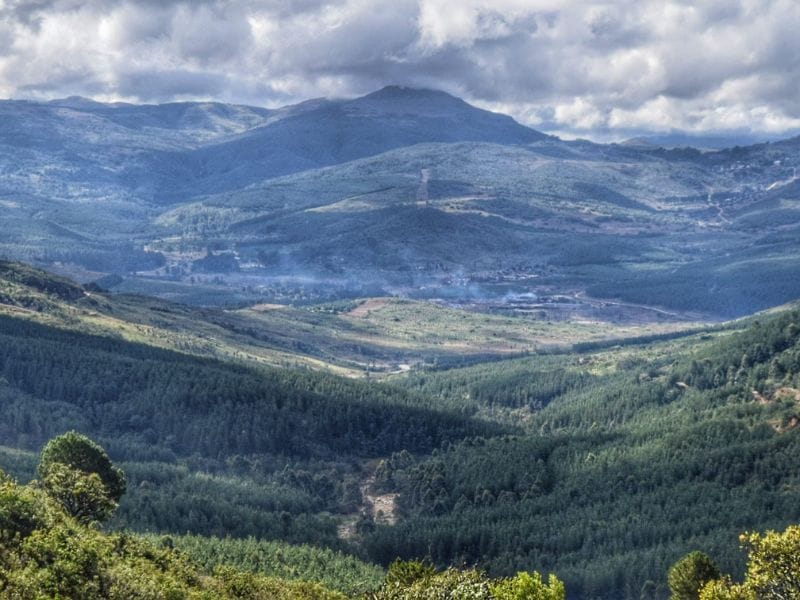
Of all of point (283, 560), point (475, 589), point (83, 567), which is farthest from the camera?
point (283, 560)

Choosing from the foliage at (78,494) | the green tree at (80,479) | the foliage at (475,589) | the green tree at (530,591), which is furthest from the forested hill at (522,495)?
the green tree at (530,591)

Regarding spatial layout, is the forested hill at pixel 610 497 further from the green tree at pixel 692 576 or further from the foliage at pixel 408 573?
the foliage at pixel 408 573

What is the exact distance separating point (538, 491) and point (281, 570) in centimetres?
6275

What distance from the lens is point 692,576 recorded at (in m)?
89.9

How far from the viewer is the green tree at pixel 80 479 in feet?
309

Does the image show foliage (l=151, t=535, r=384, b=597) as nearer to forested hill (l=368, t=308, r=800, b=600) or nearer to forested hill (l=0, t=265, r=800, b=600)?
forested hill (l=0, t=265, r=800, b=600)

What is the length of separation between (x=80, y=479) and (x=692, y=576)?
5773 centimetres

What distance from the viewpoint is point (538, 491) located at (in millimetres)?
171625

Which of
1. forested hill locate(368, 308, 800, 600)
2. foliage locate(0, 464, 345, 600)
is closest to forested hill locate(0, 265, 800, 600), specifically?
forested hill locate(368, 308, 800, 600)

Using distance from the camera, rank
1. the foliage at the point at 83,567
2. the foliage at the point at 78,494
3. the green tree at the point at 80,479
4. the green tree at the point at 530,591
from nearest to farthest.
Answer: the green tree at the point at 530,591
the foliage at the point at 83,567
the foliage at the point at 78,494
the green tree at the point at 80,479

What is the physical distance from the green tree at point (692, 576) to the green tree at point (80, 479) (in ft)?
177

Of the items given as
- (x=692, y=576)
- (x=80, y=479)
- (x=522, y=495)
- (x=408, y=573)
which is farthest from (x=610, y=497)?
(x=80, y=479)

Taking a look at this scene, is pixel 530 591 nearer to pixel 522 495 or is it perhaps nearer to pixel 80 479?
pixel 80 479

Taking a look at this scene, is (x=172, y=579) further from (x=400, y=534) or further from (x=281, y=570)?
(x=400, y=534)
